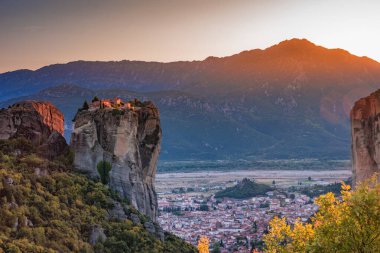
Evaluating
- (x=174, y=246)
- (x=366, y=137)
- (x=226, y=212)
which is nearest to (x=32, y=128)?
(x=174, y=246)

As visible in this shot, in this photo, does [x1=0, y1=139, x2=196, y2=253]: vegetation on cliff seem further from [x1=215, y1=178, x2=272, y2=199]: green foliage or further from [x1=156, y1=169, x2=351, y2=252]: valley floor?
[x1=215, y1=178, x2=272, y2=199]: green foliage

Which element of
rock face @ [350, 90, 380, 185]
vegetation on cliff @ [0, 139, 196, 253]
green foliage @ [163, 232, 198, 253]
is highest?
rock face @ [350, 90, 380, 185]

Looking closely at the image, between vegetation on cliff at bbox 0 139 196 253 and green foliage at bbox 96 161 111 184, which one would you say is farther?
green foliage at bbox 96 161 111 184

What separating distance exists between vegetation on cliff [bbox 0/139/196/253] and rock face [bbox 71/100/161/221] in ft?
5.11

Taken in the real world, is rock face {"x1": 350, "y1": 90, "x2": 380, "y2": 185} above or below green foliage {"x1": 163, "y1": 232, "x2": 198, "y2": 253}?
above

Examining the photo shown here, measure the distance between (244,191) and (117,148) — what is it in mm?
115061

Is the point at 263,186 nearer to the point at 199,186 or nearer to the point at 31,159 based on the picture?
the point at 199,186

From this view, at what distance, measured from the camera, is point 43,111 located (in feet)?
164

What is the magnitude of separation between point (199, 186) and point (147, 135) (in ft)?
457

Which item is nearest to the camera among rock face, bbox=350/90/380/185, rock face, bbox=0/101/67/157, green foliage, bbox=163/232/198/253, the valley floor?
green foliage, bbox=163/232/198/253

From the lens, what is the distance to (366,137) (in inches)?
1994

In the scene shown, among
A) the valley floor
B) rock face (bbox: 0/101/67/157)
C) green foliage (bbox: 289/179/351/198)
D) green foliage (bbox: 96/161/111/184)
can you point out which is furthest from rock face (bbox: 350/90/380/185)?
green foliage (bbox: 289/179/351/198)

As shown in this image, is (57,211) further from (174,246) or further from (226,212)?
(226,212)

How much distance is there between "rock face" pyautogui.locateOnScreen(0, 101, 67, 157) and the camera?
4681 cm
